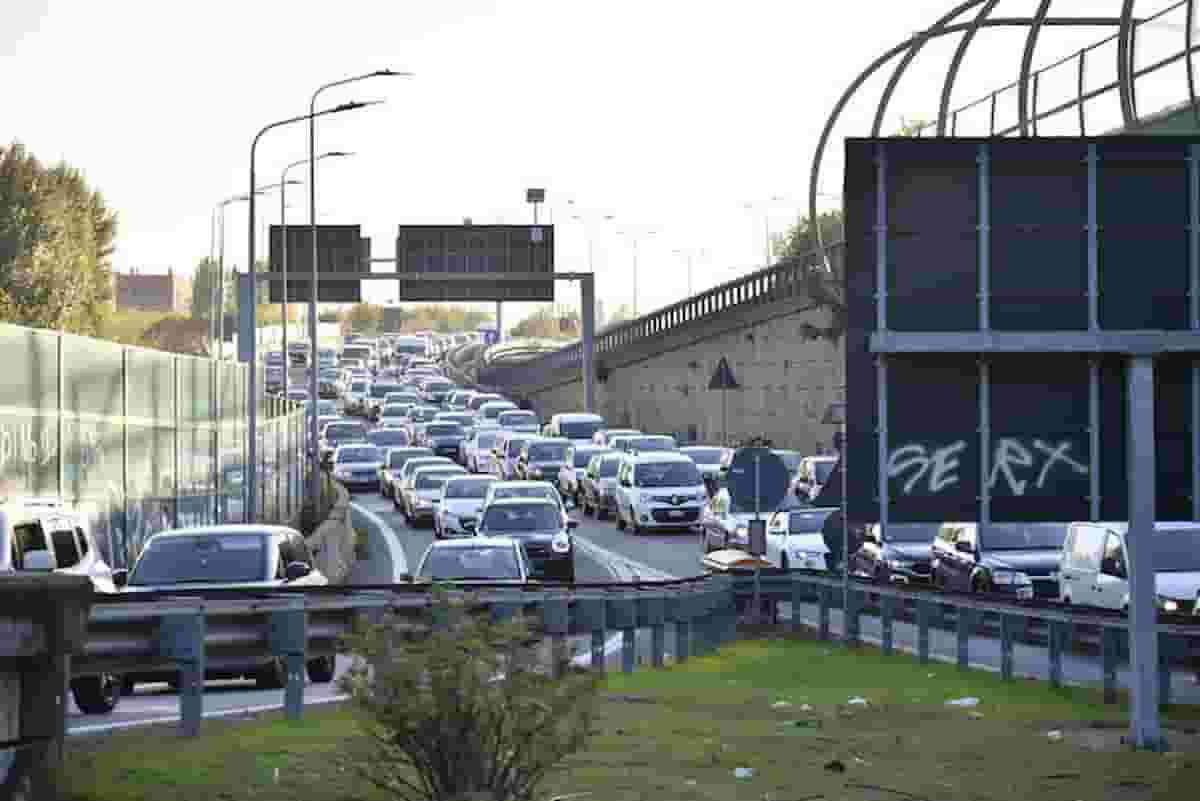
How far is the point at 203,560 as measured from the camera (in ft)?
88.7

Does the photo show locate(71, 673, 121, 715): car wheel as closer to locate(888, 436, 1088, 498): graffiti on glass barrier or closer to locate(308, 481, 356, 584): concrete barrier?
locate(888, 436, 1088, 498): graffiti on glass barrier

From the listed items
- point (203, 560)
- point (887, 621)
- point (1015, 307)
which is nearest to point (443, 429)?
point (887, 621)

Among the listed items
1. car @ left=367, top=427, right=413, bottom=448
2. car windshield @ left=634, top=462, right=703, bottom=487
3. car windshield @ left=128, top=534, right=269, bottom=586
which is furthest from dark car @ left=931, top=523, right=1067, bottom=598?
car @ left=367, top=427, right=413, bottom=448

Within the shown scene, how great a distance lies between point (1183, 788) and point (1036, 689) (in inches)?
345

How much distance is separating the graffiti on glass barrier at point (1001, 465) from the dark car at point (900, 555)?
20545 millimetres

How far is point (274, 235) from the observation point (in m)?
107

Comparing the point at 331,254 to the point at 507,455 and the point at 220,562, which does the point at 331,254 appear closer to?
the point at 507,455

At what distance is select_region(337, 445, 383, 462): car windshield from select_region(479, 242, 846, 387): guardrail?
42.7 ft

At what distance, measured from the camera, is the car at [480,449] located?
8925 cm

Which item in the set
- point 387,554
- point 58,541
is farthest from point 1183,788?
point 387,554

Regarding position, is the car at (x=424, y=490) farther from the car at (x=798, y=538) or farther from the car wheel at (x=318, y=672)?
the car wheel at (x=318, y=672)

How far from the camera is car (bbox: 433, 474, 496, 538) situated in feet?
197

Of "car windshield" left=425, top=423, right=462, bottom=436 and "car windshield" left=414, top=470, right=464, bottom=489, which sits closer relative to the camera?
"car windshield" left=414, top=470, right=464, bottom=489

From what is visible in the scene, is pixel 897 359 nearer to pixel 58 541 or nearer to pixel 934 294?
A: pixel 934 294
